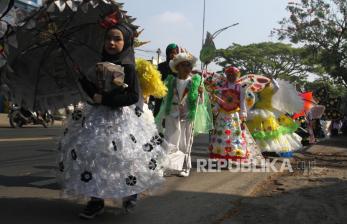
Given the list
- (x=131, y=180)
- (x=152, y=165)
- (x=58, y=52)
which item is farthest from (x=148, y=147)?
(x=58, y=52)

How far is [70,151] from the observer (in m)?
4.31

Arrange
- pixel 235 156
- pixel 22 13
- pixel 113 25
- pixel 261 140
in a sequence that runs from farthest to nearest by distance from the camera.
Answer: pixel 261 140, pixel 235 156, pixel 113 25, pixel 22 13

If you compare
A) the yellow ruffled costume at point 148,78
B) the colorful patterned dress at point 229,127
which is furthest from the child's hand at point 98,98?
the colorful patterned dress at point 229,127

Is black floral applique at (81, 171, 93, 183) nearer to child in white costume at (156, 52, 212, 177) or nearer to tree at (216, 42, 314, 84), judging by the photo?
child in white costume at (156, 52, 212, 177)

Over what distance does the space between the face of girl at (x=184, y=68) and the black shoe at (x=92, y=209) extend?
3.04m

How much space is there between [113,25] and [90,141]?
108cm

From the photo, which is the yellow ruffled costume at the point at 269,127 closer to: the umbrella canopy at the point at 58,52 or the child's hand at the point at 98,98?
the umbrella canopy at the point at 58,52

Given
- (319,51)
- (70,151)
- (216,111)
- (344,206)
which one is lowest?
(344,206)

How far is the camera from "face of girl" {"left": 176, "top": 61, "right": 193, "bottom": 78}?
6.99 metres

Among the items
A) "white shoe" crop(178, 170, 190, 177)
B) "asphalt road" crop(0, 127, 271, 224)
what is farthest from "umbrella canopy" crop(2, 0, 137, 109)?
"white shoe" crop(178, 170, 190, 177)

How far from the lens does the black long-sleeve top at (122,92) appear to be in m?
4.36

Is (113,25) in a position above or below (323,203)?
above

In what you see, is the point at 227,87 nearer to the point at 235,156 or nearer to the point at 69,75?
the point at 235,156

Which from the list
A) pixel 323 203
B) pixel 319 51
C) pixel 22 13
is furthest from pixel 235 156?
pixel 319 51
